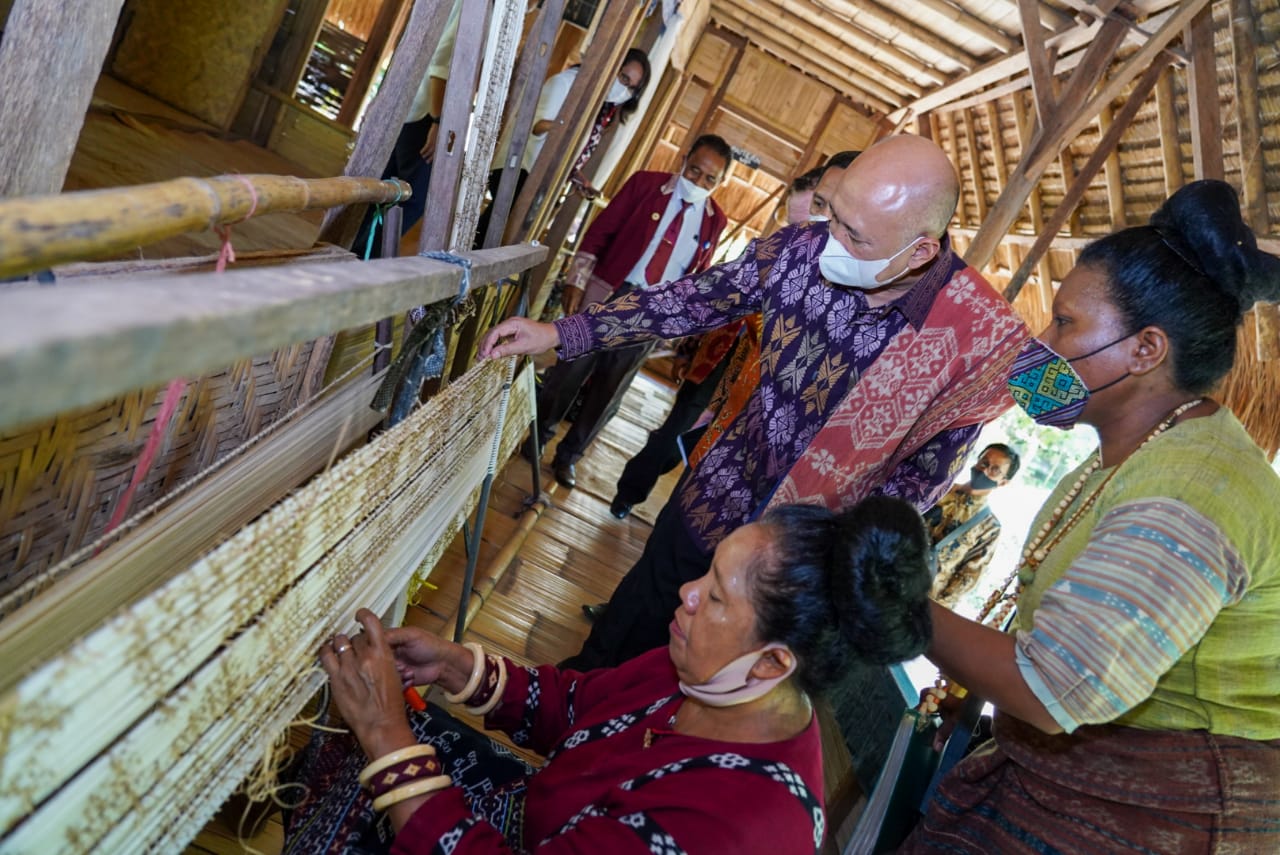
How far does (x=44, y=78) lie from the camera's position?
1.13 meters

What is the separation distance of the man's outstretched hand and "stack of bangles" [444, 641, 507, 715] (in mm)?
678

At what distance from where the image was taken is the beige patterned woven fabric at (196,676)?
2.47ft

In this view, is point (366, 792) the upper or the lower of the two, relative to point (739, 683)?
lower

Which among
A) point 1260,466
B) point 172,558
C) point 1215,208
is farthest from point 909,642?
point 172,558

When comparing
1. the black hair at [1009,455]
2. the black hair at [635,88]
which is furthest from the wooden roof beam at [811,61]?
the black hair at [1009,455]

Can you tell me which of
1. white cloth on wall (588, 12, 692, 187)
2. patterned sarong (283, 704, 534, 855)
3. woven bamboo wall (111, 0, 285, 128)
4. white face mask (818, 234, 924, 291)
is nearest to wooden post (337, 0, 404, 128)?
woven bamboo wall (111, 0, 285, 128)

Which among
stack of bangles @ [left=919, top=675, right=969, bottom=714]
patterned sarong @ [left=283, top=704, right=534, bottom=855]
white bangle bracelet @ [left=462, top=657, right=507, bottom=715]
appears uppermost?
stack of bangles @ [left=919, top=675, right=969, bottom=714]

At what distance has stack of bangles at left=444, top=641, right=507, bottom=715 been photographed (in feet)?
5.77

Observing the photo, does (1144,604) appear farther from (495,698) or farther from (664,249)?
(664,249)

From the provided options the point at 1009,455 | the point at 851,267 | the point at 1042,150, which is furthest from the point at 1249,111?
the point at 851,267

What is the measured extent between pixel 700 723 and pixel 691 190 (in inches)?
139

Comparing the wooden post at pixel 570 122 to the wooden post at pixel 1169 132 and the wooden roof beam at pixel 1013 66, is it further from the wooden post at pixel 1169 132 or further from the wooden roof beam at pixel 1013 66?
the wooden post at pixel 1169 132

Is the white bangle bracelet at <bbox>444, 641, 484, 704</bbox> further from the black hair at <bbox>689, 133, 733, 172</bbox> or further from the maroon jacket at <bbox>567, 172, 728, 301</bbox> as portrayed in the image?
the black hair at <bbox>689, 133, 733, 172</bbox>

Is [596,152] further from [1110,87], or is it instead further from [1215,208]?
[1215,208]
